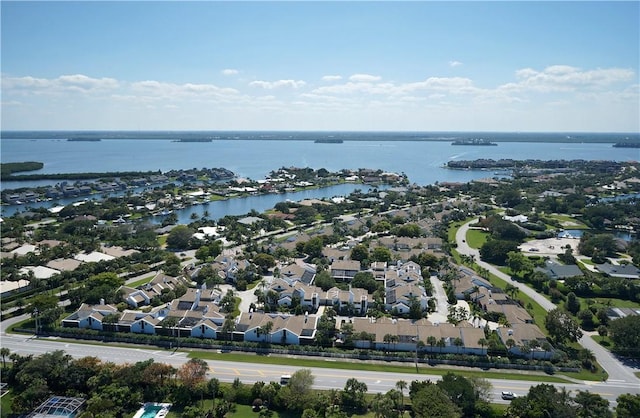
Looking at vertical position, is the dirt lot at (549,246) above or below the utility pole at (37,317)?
above

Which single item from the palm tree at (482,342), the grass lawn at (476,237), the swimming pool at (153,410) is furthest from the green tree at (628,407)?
the grass lawn at (476,237)

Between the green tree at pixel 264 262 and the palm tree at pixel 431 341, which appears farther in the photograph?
the green tree at pixel 264 262

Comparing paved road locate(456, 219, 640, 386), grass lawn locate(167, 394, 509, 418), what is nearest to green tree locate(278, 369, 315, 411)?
grass lawn locate(167, 394, 509, 418)

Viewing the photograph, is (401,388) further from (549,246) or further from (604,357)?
(549,246)

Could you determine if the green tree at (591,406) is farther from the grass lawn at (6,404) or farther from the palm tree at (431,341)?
the grass lawn at (6,404)

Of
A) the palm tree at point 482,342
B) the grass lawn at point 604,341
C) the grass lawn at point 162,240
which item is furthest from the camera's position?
the grass lawn at point 162,240

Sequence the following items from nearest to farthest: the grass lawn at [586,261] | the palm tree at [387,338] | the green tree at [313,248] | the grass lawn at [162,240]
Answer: the palm tree at [387,338], the grass lawn at [586,261], the green tree at [313,248], the grass lawn at [162,240]

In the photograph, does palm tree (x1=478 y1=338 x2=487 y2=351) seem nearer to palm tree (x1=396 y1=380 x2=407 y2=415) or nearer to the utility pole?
palm tree (x1=396 y1=380 x2=407 y2=415)
